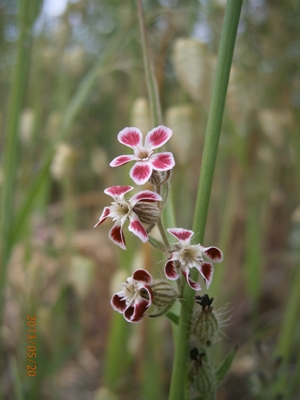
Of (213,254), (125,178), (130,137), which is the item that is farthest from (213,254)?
(125,178)

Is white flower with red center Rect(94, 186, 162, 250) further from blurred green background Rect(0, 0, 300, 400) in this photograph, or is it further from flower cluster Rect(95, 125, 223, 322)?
blurred green background Rect(0, 0, 300, 400)

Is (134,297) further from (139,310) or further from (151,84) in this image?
(151,84)

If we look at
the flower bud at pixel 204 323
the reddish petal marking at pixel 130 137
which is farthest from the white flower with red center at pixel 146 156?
the flower bud at pixel 204 323

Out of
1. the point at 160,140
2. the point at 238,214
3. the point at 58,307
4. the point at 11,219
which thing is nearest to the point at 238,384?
the point at 58,307

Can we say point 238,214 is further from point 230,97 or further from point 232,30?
point 232,30

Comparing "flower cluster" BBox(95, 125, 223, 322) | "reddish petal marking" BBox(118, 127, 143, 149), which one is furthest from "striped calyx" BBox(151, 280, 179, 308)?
"reddish petal marking" BBox(118, 127, 143, 149)

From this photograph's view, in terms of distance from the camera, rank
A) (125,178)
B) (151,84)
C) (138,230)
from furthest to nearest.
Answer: (125,178)
(151,84)
(138,230)
